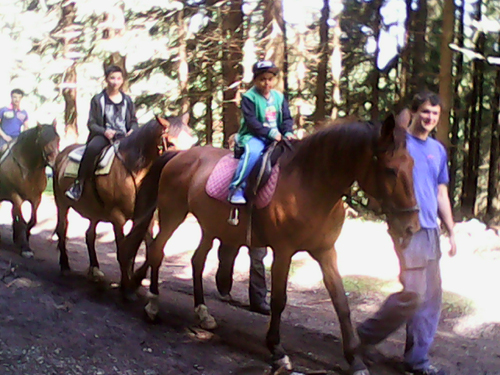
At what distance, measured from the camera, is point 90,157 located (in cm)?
697

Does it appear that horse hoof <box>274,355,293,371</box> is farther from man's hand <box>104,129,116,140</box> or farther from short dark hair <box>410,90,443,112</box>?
man's hand <box>104,129,116,140</box>

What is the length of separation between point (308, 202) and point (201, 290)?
2.20 m

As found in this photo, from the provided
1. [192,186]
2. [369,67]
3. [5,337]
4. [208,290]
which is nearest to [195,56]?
[369,67]

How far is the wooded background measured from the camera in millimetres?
11203

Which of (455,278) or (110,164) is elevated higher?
(110,164)

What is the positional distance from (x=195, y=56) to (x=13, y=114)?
16.1 feet

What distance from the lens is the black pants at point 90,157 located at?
6.95m

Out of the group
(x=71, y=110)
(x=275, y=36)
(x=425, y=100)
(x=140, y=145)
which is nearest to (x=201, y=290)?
(x=140, y=145)

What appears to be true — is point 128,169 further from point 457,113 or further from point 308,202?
point 457,113

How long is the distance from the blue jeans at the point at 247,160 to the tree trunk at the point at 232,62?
7.20m

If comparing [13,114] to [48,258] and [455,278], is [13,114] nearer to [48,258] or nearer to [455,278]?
[48,258]

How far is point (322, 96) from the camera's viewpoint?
15375 millimetres

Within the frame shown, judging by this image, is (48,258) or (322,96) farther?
(322,96)

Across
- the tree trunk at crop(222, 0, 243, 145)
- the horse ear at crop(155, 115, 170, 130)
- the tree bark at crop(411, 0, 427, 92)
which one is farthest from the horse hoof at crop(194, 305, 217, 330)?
the tree bark at crop(411, 0, 427, 92)
